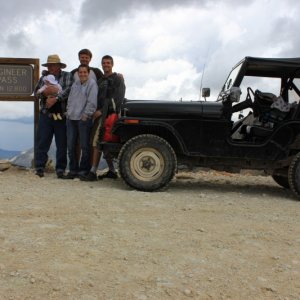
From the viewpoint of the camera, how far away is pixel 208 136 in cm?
646

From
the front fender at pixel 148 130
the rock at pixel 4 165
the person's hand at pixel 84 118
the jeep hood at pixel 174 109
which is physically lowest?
the rock at pixel 4 165

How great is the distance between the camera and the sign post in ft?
27.8

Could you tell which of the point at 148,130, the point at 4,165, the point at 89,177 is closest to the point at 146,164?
the point at 148,130

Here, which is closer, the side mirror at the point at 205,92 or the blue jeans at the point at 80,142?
the side mirror at the point at 205,92

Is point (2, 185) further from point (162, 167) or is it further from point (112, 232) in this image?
point (112, 232)

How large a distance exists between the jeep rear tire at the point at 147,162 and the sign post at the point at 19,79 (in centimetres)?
298

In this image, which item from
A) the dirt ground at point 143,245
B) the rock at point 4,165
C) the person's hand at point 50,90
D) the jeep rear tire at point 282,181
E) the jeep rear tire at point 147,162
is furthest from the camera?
the rock at point 4,165

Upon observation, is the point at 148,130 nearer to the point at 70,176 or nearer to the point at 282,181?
the point at 70,176

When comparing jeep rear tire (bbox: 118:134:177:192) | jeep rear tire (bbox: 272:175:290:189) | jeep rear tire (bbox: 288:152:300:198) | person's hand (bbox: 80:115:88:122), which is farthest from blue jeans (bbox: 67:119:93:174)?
jeep rear tire (bbox: 272:175:290:189)

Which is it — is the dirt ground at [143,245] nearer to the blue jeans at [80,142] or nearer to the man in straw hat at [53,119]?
the blue jeans at [80,142]

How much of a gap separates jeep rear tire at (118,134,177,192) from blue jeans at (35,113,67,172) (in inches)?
63.3

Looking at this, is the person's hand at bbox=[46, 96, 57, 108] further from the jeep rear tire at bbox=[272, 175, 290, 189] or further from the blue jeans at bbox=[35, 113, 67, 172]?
the jeep rear tire at bbox=[272, 175, 290, 189]

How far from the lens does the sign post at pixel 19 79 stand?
846cm

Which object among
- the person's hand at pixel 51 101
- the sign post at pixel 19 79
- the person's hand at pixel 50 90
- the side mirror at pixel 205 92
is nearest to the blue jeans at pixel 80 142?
the person's hand at pixel 51 101
